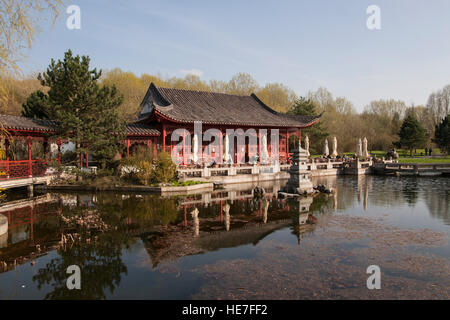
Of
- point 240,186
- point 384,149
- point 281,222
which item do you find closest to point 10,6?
point 281,222

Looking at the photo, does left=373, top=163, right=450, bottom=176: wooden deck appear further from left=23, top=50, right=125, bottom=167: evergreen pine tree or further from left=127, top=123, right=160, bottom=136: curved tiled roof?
left=23, top=50, right=125, bottom=167: evergreen pine tree

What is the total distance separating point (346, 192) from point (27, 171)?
15.4 m

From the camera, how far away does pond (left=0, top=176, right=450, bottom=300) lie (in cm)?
505

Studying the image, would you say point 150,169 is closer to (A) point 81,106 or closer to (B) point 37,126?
(A) point 81,106

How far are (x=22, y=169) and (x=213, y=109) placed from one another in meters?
12.8

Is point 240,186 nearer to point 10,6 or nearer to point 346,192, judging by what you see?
point 346,192

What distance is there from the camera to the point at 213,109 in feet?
76.6

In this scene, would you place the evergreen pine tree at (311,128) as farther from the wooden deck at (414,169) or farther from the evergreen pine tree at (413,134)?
the wooden deck at (414,169)

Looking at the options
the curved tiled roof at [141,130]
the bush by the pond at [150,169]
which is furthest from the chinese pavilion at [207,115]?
the bush by the pond at [150,169]

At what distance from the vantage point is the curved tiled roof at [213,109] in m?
21.1

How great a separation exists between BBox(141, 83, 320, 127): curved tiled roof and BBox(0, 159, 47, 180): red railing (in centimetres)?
721

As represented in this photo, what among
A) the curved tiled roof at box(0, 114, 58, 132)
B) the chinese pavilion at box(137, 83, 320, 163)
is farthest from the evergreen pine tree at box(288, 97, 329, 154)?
the curved tiled roof at box(0, 114, 58, 132)

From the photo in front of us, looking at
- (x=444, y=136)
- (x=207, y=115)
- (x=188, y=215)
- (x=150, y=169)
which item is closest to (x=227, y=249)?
(x=188, y=215)
